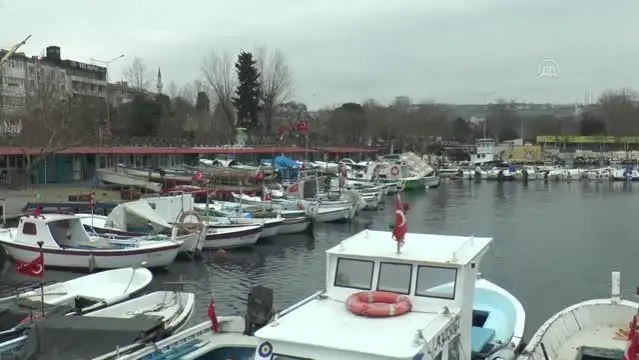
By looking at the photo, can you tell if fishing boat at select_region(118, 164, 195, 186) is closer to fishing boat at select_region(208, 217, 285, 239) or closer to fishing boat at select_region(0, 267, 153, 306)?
fishing boat at select_region(208, 217, 285, 239)

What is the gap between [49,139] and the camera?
164 ft

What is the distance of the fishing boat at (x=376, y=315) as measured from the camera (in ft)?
27.7

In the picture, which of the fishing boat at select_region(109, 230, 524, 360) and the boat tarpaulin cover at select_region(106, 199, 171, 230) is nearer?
the fishing boat at select_region(109, 230, 524, 360)

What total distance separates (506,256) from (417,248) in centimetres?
2189

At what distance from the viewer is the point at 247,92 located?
91500 millimetres

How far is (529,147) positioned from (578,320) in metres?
105

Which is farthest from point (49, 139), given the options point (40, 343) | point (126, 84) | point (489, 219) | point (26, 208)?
point (126, 84)

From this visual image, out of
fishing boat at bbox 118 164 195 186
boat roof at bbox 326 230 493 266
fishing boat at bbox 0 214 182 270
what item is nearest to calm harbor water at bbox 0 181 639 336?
fishing boat at bbox 0 214 182 270

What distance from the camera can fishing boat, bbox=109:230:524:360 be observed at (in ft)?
27.7

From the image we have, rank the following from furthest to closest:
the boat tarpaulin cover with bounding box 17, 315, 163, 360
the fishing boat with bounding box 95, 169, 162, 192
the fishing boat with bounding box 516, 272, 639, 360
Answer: the fishing boat with bounding box 95, 169, 162, 192 → the fishing boat with bounding box 516, 272, 639, 360 → the boat tarpaulin cover with bounding box 17, 315, 163, 360

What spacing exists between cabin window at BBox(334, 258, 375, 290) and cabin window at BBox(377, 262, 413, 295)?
178 mm

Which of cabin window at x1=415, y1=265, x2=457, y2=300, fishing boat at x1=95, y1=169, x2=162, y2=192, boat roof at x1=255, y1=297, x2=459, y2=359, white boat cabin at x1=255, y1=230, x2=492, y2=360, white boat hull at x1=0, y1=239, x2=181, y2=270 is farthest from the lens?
fishing boat at x1=95, y1=169, x2=162, y2=192

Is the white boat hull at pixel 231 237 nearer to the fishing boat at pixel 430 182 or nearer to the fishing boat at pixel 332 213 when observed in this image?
the fishing boat at pixel 332 213

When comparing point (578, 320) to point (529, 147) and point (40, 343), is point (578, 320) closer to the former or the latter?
point (40, 343)
